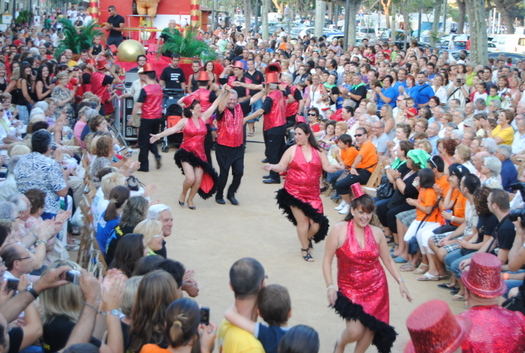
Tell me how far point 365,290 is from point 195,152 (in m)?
5.03

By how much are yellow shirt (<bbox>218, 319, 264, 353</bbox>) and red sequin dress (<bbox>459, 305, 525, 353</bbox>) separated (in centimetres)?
116

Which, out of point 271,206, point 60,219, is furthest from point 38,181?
point 271,206

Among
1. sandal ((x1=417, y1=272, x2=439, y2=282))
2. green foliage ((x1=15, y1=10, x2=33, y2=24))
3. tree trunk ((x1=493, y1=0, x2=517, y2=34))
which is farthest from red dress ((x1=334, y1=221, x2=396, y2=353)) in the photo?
tree trunk ((x1=493, y1=0, x2=517, y2=34))

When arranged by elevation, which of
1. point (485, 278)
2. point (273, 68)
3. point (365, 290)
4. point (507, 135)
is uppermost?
point (273, 68)

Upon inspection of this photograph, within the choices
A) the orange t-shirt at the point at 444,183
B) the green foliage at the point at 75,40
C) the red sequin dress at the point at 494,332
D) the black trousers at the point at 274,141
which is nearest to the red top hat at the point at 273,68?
Answer: the black trousers at the point at 274,141

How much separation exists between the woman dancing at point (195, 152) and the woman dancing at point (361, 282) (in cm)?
460

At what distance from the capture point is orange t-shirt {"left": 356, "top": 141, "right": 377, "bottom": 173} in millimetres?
9750

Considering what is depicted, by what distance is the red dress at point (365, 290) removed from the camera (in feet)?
16.7

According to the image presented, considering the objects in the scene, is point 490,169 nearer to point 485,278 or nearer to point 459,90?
point 485,278

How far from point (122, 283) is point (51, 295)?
421 mm

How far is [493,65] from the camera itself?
62.4 ft

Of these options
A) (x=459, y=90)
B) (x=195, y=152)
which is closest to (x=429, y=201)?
(x=195, y=152)

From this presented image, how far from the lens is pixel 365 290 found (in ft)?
17.0

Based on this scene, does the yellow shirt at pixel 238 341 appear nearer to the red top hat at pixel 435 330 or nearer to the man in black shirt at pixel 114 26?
the red top hat at pixel 435 330
